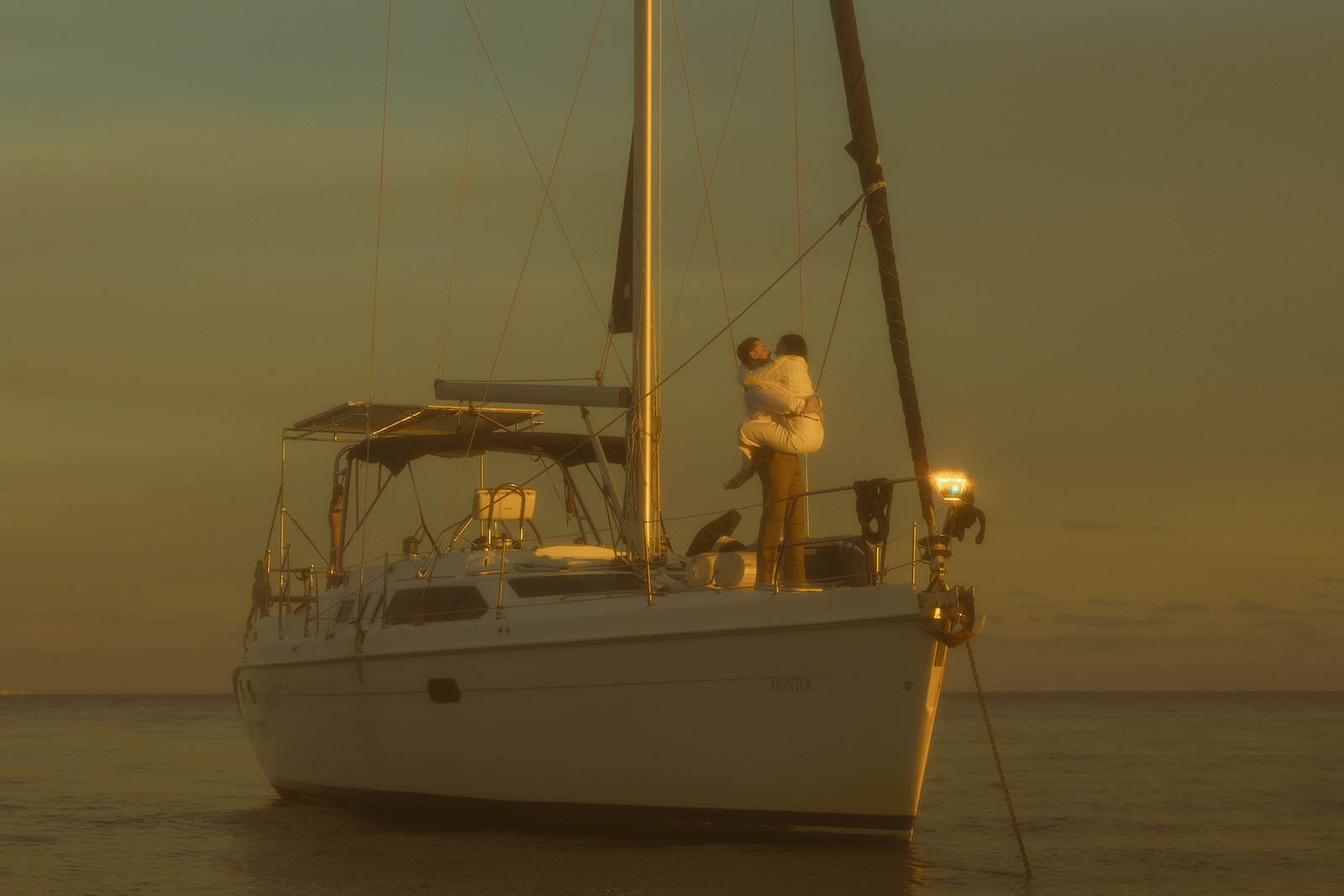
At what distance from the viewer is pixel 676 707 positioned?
11.1 metres

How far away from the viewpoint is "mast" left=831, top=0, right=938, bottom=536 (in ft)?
34.7

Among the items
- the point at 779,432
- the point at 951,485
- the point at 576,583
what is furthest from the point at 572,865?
the point at 951,485

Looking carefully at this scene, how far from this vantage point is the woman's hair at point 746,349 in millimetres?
11625

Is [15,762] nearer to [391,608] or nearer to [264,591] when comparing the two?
[264,591]

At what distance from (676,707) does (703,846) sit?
130 centimetres

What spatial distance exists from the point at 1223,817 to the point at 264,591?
1256cm

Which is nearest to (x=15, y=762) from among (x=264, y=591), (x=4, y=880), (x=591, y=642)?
(x=264, y=591)

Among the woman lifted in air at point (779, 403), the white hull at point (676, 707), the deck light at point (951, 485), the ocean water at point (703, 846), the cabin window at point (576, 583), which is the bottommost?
the ocean water at point (703, 846)

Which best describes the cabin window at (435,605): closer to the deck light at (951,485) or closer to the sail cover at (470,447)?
the sail cover at (470,447)

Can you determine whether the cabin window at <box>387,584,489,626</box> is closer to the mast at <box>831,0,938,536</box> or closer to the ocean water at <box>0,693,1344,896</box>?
the ocean water at <box>0,693,1344,896</box>

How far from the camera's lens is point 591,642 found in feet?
37.5

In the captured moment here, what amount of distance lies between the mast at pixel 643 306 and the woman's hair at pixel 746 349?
1941mm

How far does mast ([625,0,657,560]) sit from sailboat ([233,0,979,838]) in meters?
Result: 0.02

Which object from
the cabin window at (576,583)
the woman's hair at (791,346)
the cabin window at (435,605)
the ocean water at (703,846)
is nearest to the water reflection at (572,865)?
the ocean water at (703,846)
